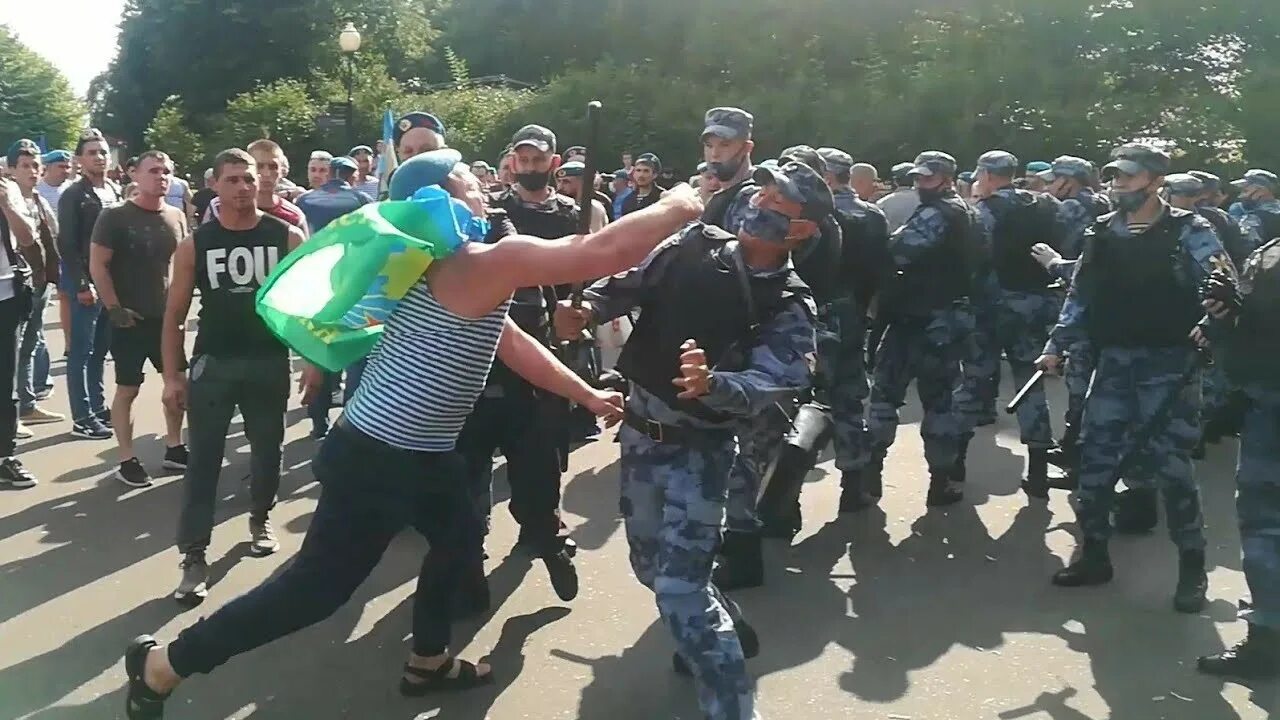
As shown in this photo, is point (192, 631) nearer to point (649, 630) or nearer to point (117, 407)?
point (649, 630)

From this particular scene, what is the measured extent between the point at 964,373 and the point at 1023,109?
16386mm

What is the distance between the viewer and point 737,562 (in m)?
5.25

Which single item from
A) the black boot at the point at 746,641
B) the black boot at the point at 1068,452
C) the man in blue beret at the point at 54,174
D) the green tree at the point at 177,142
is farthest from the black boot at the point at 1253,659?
the green tree at the point at 177,142

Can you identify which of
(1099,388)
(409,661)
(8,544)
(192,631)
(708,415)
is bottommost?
(8,544)

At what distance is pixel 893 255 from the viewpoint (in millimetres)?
6453

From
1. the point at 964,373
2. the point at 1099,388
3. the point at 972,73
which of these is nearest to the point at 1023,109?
the point at 972,73

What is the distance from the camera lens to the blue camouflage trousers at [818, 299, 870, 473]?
21.1ft

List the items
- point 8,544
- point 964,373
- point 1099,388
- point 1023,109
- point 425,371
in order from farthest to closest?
point 1023,109 < point 964,373 < point 8,544 < point 1099,388 < point 425,371

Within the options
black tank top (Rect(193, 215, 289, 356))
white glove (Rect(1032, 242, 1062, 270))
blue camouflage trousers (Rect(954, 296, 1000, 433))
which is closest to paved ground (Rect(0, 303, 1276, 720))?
blue camouflage trousers (Rect(954, 296, 1000, 433))

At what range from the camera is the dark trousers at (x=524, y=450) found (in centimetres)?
490

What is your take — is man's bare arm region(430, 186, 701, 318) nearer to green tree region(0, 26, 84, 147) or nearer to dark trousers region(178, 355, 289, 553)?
dark trousers region(178, 355, 289, 553)

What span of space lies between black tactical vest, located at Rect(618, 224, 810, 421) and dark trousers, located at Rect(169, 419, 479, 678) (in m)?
0.82

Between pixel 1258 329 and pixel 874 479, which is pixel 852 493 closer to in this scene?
pixel 874 479

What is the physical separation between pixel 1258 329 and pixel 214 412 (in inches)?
177
